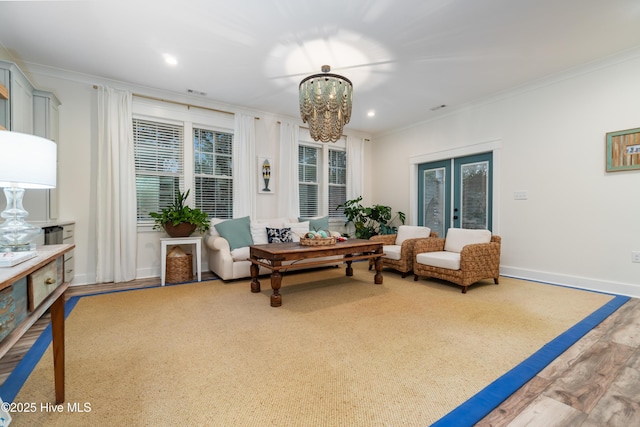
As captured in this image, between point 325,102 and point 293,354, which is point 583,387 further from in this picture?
point 325,102

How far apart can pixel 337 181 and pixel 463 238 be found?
2988 millimetres

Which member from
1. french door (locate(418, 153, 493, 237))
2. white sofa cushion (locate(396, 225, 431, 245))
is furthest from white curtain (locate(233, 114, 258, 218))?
french door (locate(418, 153, 493, 237))

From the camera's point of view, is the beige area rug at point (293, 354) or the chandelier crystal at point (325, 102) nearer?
the beige area rug at point (293, 354)

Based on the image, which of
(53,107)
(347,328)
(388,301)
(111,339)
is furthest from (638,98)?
(53,107)

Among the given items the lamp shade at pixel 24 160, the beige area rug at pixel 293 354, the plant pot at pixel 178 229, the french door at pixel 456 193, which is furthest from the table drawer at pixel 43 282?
the french door at pixel 456 193

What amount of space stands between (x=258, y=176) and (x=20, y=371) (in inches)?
149

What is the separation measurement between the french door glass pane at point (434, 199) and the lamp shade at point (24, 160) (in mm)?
5384

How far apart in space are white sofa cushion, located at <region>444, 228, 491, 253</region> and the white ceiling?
2.07 m

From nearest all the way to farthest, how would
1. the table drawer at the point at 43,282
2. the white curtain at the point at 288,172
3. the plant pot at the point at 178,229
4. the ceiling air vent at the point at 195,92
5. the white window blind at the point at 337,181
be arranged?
the table drawer at the point at 43,282, the plant pot at the point at 178,229, the ceiling air vent at the point at 195,92, the white curtain at the point at 288,172, the white window blind at the point at 337,181

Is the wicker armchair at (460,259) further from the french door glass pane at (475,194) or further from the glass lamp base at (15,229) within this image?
the glass lamp base at (15,229)

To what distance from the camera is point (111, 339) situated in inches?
86.2

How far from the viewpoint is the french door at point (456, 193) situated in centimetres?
473

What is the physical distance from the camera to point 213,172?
4.79m

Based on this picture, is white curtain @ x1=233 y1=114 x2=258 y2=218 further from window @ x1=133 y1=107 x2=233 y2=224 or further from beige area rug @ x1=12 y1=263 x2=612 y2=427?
beige area rug @ x1=12 y1=263 x2=612 y2=427
